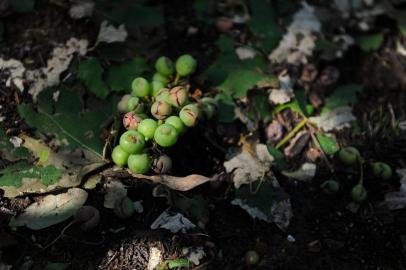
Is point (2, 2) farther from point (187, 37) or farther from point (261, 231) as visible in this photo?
point (261, 231)

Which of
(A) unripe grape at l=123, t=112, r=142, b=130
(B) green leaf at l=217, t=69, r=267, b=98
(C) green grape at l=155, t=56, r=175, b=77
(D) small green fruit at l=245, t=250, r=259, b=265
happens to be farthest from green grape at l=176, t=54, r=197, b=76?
(D) small green fruit at l=245, t=250, r=259, b=265

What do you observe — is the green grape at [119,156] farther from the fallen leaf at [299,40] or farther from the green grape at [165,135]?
the fallen leaf at [299,40]

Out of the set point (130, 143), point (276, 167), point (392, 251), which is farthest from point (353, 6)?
point (130, 143)

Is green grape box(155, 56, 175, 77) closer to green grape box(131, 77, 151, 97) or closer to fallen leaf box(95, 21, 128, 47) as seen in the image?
green grape box(131, 77, 151, 97)

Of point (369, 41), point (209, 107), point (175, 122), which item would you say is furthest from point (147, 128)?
point (369, 41)

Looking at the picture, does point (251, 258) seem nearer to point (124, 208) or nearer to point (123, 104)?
point (124, 208)

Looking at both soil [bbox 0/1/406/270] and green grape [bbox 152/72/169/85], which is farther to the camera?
green grape [bbox 152/72/169/85]
